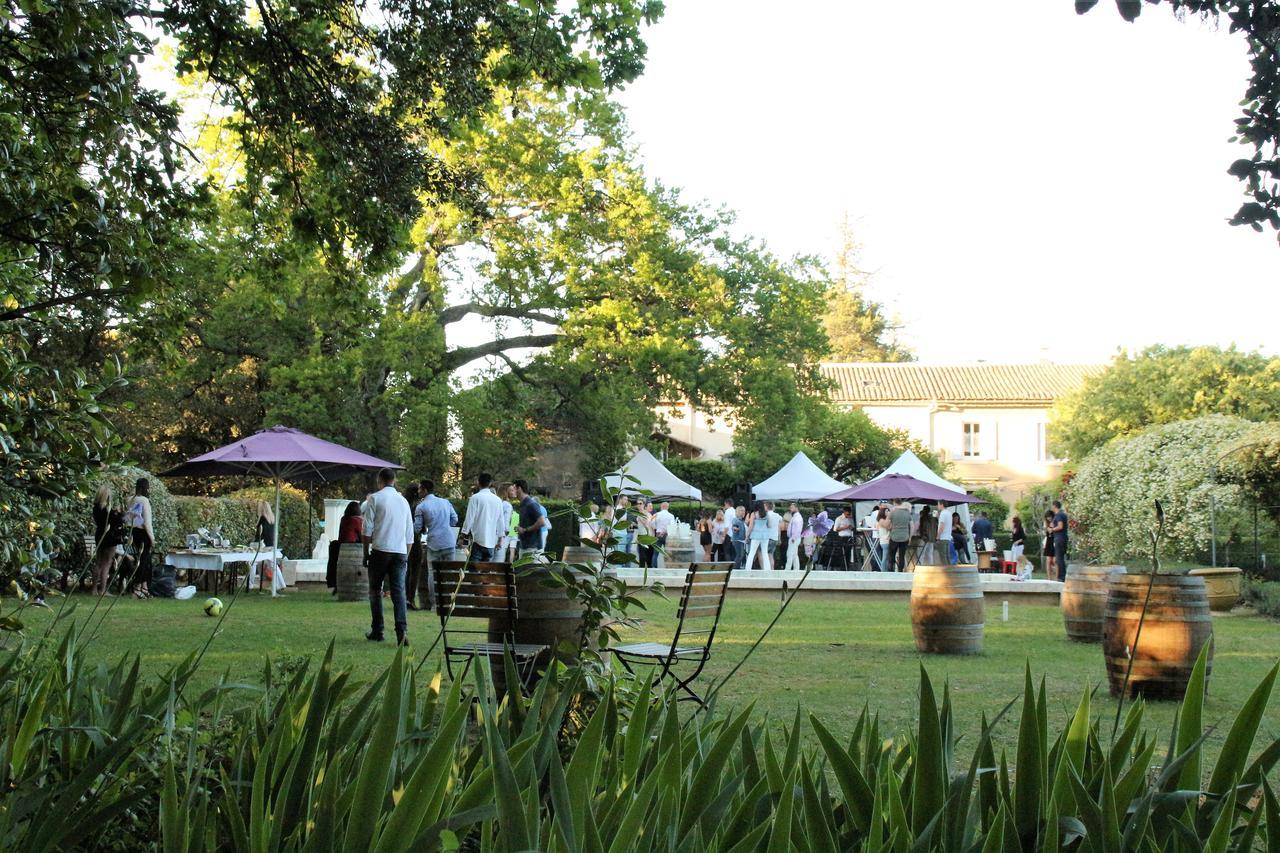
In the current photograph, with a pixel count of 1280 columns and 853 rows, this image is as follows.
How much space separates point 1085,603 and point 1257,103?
8696 millimetres

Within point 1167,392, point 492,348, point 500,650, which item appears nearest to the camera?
point 500,650

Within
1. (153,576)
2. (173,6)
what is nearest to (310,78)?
(173,6)

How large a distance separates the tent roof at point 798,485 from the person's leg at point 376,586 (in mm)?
17780

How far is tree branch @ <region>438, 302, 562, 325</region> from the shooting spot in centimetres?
2938

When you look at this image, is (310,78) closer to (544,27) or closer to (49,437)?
(544,27)

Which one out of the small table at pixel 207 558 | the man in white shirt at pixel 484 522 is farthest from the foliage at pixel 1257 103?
the small table at pixel 207 558

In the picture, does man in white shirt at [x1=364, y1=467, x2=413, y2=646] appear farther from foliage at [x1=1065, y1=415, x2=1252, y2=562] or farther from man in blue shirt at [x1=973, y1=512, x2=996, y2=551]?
man in blue shirt at [x1=973, y1=512, x2=996, y2=551]

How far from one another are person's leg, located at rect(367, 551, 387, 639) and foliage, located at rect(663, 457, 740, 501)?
28374 millimetres

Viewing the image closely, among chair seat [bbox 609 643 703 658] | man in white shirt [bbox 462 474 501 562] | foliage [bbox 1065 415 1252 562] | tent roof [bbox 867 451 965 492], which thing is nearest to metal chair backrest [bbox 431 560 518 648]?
chair seat [bbox 609 643 703 658]

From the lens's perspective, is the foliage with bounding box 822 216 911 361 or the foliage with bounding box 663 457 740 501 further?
the foliage with bounding box 822 216 911 361

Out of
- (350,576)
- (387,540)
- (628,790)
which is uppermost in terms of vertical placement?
(387,540)

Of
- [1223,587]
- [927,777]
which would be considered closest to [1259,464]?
[1223,587]

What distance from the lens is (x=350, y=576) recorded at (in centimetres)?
1705

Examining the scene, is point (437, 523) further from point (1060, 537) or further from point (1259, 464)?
point (1259, 464)
